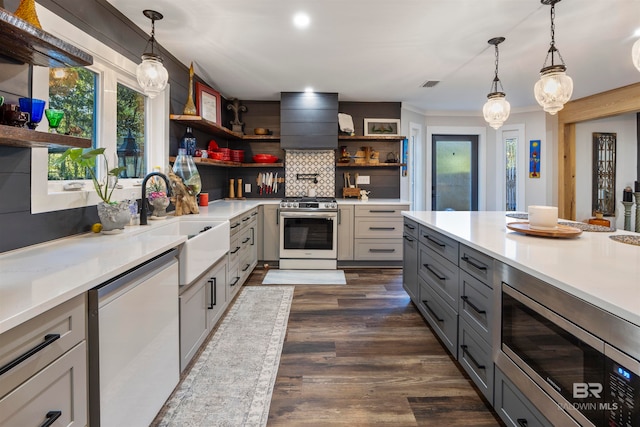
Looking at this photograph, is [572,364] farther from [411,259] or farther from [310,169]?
[310,169]

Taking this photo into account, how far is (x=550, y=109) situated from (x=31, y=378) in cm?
293

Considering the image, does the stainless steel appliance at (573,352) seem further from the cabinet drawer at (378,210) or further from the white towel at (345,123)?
the white towel at (345,123)

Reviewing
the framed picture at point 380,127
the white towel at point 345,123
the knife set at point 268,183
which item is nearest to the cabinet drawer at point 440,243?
the white towel at point 345,123

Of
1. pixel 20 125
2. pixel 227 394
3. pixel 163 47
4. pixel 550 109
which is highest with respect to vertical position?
pixel 163 47

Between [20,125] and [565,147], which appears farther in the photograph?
[565,147]

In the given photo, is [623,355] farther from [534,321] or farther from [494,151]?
[494,151]

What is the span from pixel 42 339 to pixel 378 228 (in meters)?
4.02

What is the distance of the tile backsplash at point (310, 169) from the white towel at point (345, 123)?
15.0 inches

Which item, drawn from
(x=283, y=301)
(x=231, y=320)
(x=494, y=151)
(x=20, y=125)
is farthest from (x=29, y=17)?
(x=494, y=151)

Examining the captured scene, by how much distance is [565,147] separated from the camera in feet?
18.0

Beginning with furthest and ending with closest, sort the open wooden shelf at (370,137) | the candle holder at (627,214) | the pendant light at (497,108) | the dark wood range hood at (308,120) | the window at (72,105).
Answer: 1. the candle holder at (627,214)
2. the open wooden shelf at (370,137)
3. the dark wood range hood at (308,120)
4. the pendant light at (497,108)
5. the window at (72,105)

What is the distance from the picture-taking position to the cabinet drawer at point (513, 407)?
1.32 meters

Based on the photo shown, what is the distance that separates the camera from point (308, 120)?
4.85 metres

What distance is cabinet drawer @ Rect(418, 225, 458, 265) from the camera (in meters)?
2.17
